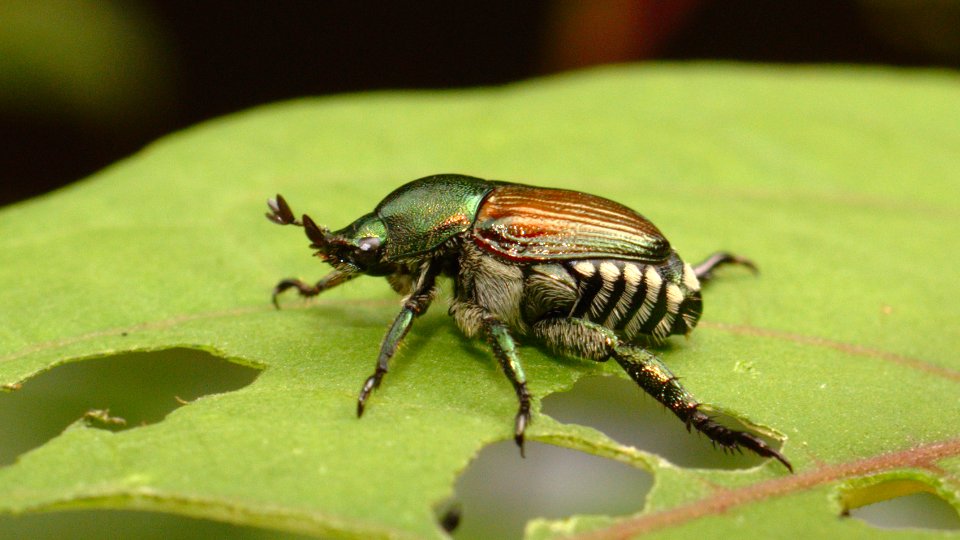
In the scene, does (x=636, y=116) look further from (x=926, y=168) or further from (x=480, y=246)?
(x=480, y=246)

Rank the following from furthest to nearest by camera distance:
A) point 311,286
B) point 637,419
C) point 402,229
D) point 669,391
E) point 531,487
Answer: point 531,487 < point 637,419 < point 311,286 < point 402,229 < point 669,391

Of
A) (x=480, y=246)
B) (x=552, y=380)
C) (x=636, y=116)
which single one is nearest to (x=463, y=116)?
(x=636, y=116)

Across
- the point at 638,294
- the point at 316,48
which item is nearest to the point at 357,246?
the point at 638,294

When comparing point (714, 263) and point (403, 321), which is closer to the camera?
point (403, 321)

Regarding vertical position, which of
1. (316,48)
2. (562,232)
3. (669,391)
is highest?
(562,232)

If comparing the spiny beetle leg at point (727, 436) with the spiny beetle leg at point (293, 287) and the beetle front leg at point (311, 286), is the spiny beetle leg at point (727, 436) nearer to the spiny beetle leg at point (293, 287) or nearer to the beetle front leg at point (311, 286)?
the beetle front leg at point (311, 286)

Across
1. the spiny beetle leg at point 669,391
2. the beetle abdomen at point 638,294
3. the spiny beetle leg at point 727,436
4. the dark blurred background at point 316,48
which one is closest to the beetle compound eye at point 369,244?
the beetle abdomen at point 638,294

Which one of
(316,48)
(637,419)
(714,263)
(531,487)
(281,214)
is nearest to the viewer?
(281,214)

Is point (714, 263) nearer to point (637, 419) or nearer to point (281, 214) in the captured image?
point (637, 419)
